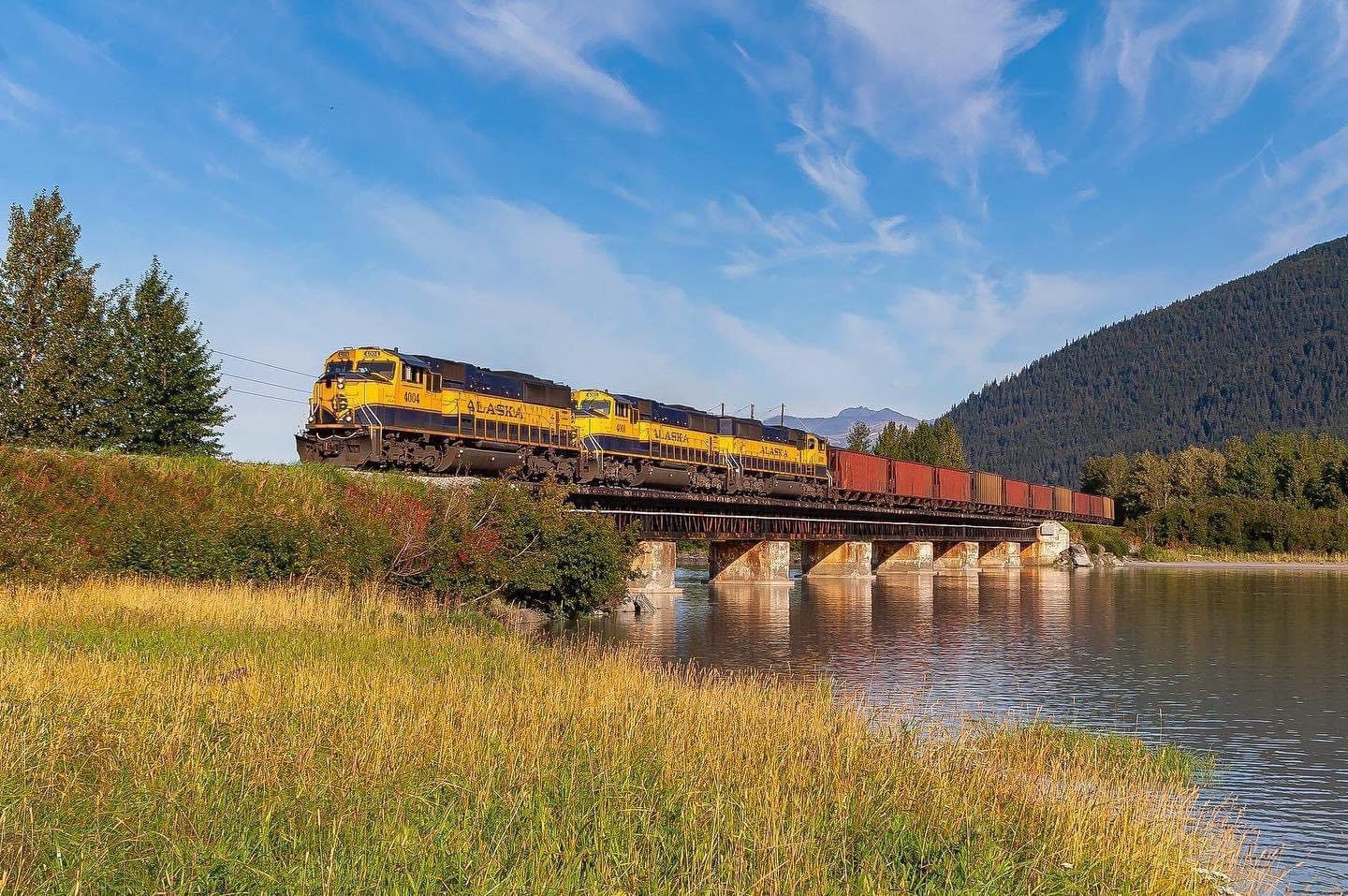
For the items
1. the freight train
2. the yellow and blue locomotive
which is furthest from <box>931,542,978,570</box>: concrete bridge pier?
the yellow and blue locomotive

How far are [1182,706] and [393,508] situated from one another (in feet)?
71.4

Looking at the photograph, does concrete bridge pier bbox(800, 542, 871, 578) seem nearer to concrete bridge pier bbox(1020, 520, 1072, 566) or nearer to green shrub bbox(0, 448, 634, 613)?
concrete bridge pier bbox(1020, 520, 1072, 566)

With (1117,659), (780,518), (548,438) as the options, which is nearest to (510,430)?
(548,438)

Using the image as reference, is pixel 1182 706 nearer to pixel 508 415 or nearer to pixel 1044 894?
pixel 1044 894

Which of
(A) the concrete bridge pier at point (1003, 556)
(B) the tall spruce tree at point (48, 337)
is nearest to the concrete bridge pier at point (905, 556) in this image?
(A) the concrete bridge pier at point (1003, 556)

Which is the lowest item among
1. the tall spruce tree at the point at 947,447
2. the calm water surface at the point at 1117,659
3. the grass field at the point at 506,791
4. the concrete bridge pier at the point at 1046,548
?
the calm water surface at the point at 1117,659

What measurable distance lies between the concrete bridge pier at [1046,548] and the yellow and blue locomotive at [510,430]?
170ft

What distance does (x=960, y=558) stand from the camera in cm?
9188

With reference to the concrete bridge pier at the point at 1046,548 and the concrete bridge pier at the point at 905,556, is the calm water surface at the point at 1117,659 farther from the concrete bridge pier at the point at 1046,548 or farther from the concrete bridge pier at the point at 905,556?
the concrete bridge pier at the point at 1046,548

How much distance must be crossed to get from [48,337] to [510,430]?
18523mm

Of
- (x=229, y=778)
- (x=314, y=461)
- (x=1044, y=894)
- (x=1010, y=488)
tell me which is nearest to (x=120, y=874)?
(x=229, y=778)

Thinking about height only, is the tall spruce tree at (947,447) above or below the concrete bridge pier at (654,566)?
above

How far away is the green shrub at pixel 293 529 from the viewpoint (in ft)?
78.6

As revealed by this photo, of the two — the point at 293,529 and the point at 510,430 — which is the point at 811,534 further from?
the point at 293,529
